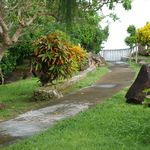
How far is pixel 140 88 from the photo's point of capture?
35.2 feet

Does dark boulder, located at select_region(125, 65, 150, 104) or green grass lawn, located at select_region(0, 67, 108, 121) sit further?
dark boulder, located at select_region(125, 65, 150, 104)

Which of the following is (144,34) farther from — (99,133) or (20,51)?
(99,133)

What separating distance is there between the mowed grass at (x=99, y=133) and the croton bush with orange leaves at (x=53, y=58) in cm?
381

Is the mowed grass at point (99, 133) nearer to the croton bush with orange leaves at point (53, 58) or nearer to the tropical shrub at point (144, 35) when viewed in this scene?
the croton bush with orange leaves at point (53, 58)

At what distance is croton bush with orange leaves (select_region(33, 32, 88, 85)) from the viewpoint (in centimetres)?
1302

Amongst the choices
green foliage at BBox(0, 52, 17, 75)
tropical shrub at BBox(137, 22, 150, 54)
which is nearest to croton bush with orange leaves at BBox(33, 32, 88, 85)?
green foliage at BBox(0, 52, 17, 75)

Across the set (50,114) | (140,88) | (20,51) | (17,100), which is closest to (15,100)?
(17,100)

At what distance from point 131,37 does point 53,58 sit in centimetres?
1869

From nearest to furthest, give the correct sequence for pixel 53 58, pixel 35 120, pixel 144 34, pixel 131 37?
pixel 35 120 < pixel 53 58 < pixel 144 34 < pixel 131 37

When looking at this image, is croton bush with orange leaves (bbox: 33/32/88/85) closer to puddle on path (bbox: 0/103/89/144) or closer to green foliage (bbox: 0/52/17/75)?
puddle on path (bbox: 0/103/89/144)

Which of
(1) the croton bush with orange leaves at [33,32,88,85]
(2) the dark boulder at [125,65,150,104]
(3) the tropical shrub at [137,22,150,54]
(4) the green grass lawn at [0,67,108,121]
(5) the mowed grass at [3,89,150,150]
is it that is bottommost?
(4) the green grass lawn at [0,67,108,121]

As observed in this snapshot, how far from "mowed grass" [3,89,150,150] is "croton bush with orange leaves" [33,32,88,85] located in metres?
3.81

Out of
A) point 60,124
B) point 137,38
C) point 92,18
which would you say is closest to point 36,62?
point 92,18

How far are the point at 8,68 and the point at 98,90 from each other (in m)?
6.62
